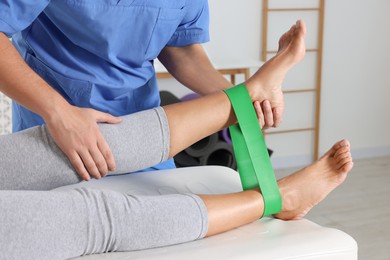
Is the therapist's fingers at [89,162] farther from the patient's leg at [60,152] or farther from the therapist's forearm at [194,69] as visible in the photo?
the therapist's forearm at [194,69]

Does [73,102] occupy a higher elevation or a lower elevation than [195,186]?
higher

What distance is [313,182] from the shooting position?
5.08 feet

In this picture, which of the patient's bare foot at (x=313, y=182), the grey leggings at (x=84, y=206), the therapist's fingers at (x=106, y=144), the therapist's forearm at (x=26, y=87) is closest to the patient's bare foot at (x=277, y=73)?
the patient's bare foot at (x=313, y=182)

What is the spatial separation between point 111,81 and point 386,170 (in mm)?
3006

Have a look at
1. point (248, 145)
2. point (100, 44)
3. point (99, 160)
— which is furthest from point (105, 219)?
point (100, 44)

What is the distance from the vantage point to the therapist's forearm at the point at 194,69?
72.2 inches

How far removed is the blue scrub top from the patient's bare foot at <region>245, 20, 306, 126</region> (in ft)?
1.03

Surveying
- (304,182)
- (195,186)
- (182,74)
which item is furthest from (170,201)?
(182,74)

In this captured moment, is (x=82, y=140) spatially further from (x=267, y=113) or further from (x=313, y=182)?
(x=313, y=182)

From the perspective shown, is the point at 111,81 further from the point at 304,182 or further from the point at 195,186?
the point at 304,182

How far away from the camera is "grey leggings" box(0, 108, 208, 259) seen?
1.13 m

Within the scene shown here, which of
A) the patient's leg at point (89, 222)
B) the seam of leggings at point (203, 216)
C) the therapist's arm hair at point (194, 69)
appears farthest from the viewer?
the therapist's arm hair at point (194, 69)

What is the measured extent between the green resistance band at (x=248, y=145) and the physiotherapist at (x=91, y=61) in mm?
84

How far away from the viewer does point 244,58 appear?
13.7ft
